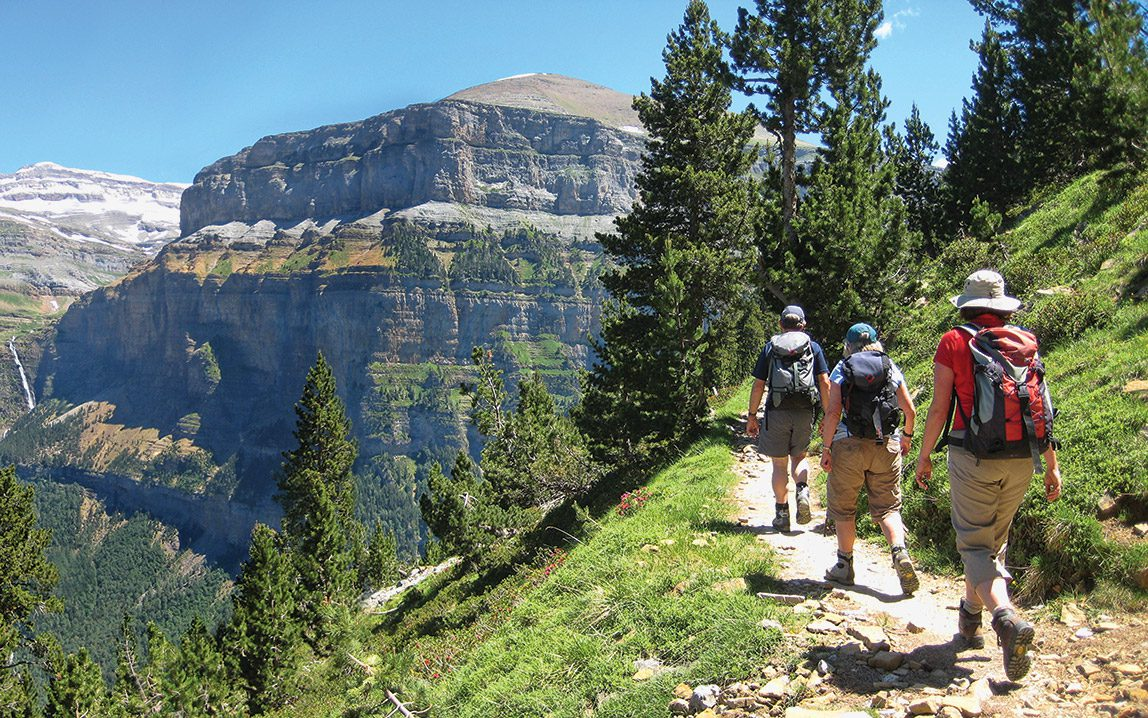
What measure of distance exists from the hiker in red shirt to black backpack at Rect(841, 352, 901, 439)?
41.5 inches

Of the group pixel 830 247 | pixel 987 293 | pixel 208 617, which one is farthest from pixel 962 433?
pixel 208 617

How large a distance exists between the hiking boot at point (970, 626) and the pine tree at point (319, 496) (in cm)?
3387

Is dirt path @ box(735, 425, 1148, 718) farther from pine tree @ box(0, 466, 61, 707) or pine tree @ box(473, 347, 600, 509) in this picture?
pine tree @ box(0, 466, 61, 707)

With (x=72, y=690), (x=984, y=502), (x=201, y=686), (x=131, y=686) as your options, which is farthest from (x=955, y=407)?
(x=131, y=686)

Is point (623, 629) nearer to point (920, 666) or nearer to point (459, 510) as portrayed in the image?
point (920, 666)

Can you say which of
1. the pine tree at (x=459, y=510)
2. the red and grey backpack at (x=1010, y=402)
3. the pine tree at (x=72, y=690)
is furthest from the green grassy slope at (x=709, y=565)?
the pine tree at (x=72, y=690)

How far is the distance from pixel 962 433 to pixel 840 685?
2.33 metres

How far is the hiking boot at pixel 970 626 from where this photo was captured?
229 inches

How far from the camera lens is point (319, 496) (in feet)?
125

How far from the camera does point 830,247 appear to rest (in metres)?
16.7

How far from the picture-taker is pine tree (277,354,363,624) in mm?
36875

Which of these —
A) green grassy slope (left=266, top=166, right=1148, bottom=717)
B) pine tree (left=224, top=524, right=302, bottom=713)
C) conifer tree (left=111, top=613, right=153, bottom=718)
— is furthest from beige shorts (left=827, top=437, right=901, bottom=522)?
conifer tree (left=111, top=613, right=153, bottom=718)

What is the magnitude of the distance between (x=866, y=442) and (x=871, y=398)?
0.50m

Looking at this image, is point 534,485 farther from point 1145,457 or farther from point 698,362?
point 1145,457
